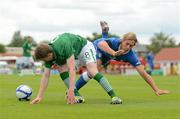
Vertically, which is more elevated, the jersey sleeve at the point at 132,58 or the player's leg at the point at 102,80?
the jersey sleeve at the point at 132,58

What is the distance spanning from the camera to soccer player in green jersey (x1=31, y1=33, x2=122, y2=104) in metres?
11.1

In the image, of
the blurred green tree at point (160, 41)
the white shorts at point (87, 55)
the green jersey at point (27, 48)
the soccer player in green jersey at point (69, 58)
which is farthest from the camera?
the blurred green tree at point (160, 41)

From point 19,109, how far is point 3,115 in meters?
1.12

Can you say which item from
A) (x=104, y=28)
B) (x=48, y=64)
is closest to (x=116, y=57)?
(x=104, y=28)

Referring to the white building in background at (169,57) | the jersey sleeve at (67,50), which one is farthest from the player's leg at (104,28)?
the white building in background at (169,57)

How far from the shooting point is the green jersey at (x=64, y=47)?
11.2m

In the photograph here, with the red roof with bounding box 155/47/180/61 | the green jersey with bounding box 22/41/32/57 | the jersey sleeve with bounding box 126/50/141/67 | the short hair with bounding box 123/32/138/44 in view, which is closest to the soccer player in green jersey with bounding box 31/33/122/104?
the short hair with bounding box 123/32/138/44

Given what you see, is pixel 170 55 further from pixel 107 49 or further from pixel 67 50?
pixel 67 50

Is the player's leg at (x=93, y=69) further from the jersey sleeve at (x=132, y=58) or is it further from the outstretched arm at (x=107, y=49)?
the jersey sleeve at (x=132, y=58)

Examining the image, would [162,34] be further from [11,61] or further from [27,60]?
[27,60]

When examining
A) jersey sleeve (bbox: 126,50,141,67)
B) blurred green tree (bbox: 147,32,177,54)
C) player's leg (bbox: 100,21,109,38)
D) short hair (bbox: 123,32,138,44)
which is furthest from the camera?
blurred green tree (bbox: 147,32,177,54)

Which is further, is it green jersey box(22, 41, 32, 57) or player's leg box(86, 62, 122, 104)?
green jersey box(22, 41, 32, 57)

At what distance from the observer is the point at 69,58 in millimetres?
11203

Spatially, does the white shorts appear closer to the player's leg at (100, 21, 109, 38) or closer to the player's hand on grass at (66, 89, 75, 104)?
the player's hand on grass at (66, 89, 75, 104)
